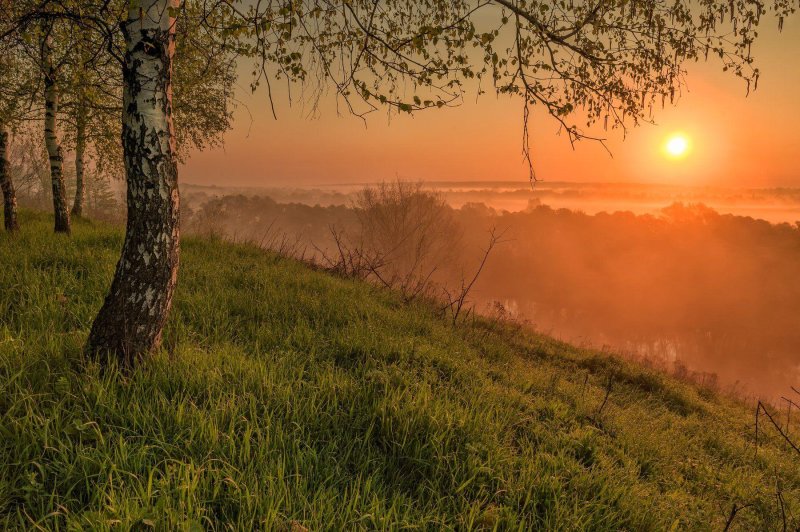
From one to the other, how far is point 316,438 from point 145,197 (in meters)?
2.33

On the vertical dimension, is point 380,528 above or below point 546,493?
above

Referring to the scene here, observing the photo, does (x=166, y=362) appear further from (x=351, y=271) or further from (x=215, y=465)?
(x=351, y=271)

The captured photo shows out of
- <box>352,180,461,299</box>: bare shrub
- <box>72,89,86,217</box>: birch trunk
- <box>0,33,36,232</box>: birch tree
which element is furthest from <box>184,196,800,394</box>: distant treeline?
<box>0,33,36,232</box>: birch tree

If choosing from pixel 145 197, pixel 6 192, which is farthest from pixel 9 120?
pixel 145 197

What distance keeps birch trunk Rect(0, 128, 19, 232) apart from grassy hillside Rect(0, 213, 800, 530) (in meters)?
3.62

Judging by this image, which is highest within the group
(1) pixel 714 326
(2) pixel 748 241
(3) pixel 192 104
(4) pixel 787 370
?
(3) pixel 192 104

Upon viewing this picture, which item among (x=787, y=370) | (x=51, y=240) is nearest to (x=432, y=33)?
(x=51, y=240)

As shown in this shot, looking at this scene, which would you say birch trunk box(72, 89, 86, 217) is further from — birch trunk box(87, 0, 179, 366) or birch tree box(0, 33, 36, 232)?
birch trunk box(87, 0, 179, 366)

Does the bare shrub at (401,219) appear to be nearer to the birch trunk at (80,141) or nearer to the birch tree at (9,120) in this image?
the birch trunk at (80,141)

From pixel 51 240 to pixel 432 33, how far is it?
312 inches

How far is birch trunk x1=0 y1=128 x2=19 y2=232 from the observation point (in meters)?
7.67

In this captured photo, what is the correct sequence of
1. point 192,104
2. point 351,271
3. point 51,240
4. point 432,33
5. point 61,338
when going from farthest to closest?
point 192,104, point 351,271, point 51,240, point 61,338, point 432,33

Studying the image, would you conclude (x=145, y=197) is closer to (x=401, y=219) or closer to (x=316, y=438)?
(x=316, y=438)

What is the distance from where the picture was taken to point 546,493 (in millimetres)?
2617
